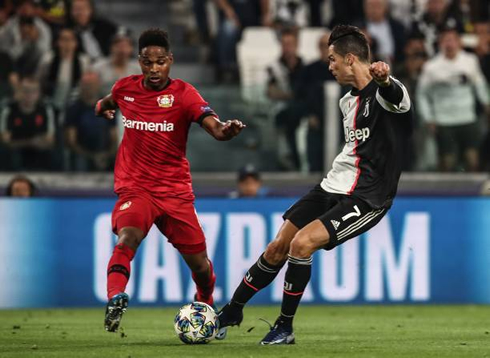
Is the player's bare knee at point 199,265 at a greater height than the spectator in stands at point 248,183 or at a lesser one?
greater

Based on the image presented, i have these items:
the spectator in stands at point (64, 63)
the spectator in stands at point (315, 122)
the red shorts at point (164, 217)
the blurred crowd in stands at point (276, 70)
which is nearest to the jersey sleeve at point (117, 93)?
the red shorts at point (164, 217)

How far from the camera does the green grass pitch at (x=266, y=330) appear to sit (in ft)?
28.6

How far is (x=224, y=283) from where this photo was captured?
1431 centimetres

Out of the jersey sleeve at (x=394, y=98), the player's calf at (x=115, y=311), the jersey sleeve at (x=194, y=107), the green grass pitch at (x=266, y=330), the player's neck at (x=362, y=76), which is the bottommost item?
the green grass pitch at (x=266, y=330)

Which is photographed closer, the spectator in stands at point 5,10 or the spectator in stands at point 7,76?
the spectator in stands at point 7,76

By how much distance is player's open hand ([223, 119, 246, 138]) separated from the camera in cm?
893

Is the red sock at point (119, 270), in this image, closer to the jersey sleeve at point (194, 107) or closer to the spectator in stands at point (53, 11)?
the jersey sleeve at point (194, 107)

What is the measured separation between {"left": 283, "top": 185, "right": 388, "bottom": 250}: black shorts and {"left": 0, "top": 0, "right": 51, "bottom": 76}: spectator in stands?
791cm

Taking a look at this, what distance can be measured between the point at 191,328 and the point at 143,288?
492 cm

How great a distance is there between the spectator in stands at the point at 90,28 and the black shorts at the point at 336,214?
8.30 m

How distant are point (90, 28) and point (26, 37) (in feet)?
2.87

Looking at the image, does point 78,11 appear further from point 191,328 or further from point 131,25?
point 191,328

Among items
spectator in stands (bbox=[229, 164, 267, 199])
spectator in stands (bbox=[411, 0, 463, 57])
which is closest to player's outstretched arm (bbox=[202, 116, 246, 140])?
spectator in stands (bbox=[229, 164, 267, 199])

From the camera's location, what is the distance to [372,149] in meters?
9.16
